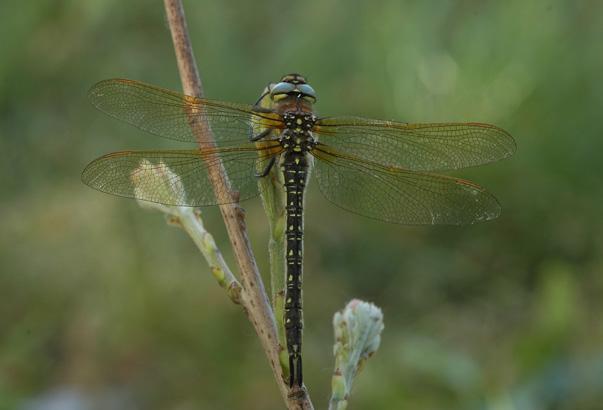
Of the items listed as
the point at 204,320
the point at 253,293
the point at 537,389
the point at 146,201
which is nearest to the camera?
the point at 253,293

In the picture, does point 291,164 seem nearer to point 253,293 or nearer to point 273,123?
point 273,123

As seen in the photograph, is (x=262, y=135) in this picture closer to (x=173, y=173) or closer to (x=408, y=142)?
(x=173, y=173)

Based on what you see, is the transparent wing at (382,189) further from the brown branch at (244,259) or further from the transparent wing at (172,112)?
the brown branch at (244,259)

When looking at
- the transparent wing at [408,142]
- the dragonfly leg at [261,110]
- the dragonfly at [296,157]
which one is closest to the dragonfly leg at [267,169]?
the dragonfly at [296,157]

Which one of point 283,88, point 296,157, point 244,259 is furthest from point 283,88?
point 244,259

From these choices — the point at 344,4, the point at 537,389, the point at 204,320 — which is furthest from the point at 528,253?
the point at 344,4

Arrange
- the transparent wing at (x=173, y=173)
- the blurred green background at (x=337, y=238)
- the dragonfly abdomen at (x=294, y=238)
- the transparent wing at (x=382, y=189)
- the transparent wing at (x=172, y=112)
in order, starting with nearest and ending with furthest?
the dragonfly abdomen at (x=294, y=238) → the transparent wing at (x=173, y=173) → the transparent wing at (x=172, y=112) → the transparent wing at (x=382, y=189) → the blurred green background at (x=337, y=238)

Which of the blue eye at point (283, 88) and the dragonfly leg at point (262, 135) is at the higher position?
the blue eye at point (283, 88)
